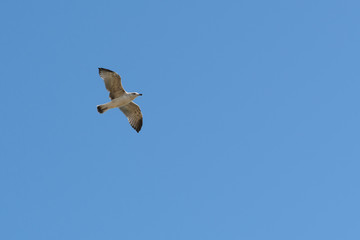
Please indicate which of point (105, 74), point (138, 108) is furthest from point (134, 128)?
point (105, 74)

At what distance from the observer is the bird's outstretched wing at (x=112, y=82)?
30.6 metres

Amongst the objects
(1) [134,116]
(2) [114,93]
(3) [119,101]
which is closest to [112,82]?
(2) [114,93]

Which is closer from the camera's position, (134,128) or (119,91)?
(119,91)

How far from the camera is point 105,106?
1227 inches

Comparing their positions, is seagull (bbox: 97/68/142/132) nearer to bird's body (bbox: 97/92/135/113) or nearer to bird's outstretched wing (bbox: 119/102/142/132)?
bird's body (bbox: 97/92/135/113)

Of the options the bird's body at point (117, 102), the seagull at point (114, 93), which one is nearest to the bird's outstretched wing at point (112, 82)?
the seagull at point (114, 93)

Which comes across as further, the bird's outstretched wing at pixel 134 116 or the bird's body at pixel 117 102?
the bird's outstretched wing at pixel 134 116

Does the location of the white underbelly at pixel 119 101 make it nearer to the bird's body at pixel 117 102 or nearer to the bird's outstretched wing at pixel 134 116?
the bird's body at pixel 117 102

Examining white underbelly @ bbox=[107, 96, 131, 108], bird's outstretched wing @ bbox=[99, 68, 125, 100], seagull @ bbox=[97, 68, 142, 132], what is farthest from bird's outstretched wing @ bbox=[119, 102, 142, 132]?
bird's outstretched wing @ bbox=[99, 68, 125, 100]

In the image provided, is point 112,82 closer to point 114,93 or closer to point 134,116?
point 114,93

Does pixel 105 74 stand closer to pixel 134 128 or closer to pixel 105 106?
pixel 105 106

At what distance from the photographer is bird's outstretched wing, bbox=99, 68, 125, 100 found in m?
30.6

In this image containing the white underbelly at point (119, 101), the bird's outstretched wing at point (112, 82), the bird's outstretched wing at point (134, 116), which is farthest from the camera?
the bird's outstretched wing at point (134, 116)

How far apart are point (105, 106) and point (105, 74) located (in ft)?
5.05
